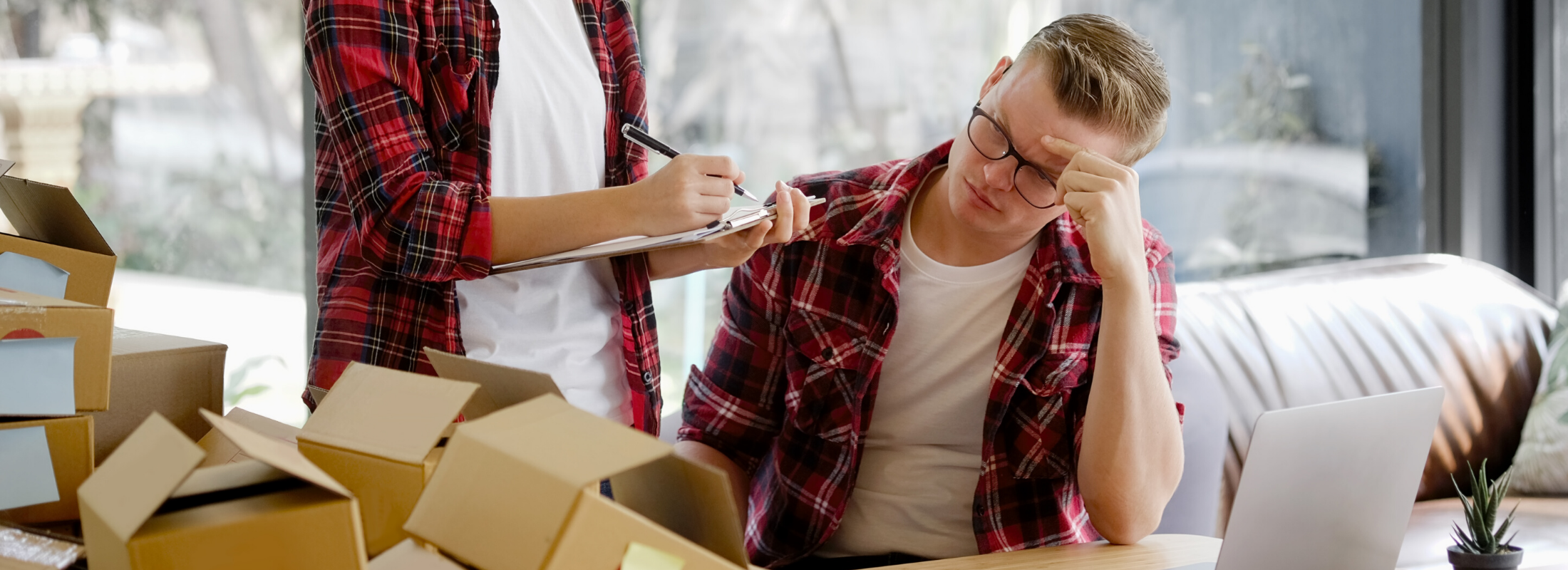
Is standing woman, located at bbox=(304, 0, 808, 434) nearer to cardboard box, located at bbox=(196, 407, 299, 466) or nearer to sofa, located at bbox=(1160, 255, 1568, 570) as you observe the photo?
cardboard box, located at bbox=(196, 407, 299, 466)

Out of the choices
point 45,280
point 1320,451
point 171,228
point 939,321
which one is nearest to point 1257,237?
point 939,321

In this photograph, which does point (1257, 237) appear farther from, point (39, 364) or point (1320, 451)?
point (39, 364)

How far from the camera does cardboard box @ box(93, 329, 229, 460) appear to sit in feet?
2.77

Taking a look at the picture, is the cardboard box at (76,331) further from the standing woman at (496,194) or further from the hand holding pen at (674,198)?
the hand holding pen at (674,198)

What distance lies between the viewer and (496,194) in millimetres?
1113

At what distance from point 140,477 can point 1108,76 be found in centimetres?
105

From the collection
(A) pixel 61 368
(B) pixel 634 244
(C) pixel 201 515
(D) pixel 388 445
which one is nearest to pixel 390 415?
(D) pixel 388 445

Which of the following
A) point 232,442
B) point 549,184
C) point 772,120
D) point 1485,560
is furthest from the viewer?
point 772,120

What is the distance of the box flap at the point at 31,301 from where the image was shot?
2.33ft

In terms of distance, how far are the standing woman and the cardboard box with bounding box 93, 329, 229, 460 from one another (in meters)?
0.17

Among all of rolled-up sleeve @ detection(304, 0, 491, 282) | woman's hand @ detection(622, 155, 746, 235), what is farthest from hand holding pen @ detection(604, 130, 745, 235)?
rolled-up sleeve @ detection(304, 0, 491, 282)

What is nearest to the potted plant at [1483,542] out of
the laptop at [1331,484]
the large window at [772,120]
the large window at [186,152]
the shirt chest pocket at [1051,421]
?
the laptop at [1331,484]

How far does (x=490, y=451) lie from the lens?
1.88 feet

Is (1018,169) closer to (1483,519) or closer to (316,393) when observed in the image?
(1483,519)
